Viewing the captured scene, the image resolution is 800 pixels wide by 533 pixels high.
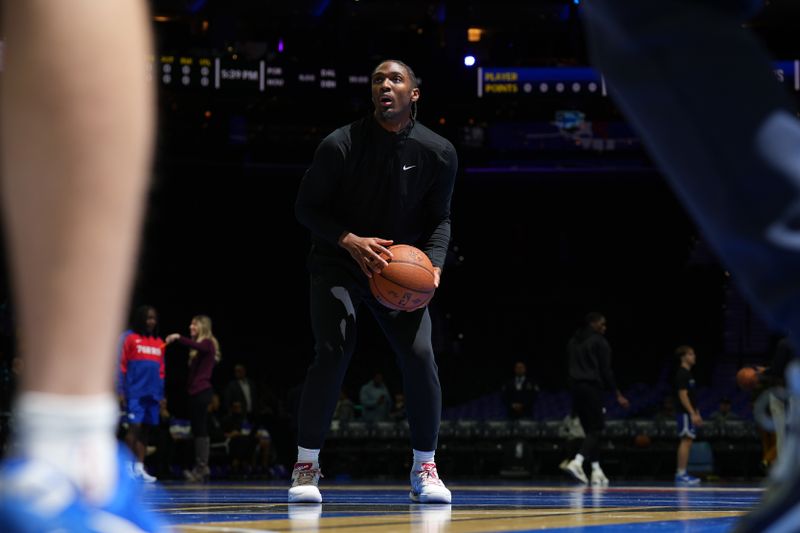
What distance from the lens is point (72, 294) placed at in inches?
37.4

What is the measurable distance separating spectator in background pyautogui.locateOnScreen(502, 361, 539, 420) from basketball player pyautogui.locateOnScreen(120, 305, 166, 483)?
725 cm

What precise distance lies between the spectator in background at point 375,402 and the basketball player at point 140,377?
247 inches

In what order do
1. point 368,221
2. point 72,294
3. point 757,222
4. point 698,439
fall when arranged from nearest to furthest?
point 72,294
point 757,222
point 368,221
point 698,439

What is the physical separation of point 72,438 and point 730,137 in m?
0.70

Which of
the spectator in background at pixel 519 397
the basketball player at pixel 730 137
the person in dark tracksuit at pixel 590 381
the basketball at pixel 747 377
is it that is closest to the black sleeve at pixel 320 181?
the basketball player at pixel 730 137

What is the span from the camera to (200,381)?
38.2 ft

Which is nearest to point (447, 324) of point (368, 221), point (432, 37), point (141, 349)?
point (432, 37)

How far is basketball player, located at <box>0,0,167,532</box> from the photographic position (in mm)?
929

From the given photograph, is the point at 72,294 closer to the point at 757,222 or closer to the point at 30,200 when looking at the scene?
the point at 30,200

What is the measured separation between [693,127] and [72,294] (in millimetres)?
644

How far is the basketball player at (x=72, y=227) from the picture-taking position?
93cm

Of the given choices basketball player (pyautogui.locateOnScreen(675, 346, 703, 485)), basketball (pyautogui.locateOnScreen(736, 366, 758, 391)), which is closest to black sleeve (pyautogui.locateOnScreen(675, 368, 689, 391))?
basketball player (pyautogui.locateOnScreen(675, 346, 703, 485))

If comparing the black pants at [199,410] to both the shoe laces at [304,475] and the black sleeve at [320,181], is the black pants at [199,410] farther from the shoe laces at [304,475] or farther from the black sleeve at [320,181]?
the shoe laces at [304,475]

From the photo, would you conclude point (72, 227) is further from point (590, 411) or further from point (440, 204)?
point (590, 411)
